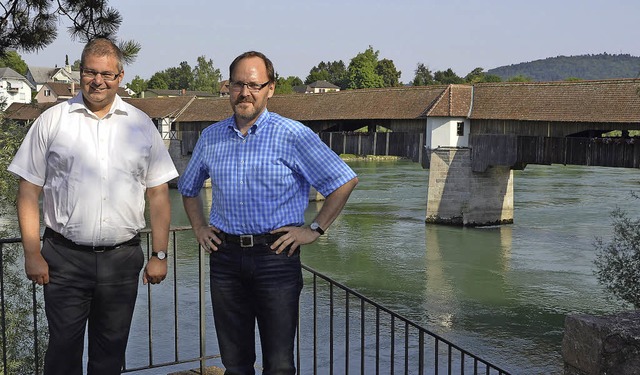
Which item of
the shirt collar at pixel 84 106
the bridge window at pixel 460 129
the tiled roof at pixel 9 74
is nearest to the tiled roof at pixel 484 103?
the bridge window at pixel 460 129

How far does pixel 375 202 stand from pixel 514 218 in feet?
17.2

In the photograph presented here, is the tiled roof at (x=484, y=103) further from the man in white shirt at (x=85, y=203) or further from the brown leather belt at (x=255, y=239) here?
the man in white shirt at (x=85, y=203)

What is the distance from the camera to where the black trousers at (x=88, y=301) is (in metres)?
2.58

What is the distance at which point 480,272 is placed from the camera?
17.3m

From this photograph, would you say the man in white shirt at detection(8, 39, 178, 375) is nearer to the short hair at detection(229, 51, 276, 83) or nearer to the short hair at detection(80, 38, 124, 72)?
the short hair at detection(80, 38, 124, 72)

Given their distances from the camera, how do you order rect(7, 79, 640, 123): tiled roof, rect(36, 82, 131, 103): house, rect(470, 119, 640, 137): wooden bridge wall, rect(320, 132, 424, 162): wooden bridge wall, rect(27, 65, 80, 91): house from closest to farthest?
rect(470, 119, 640, 137): wooden bridge wall, rect(7, 79, 640, 123): tiled roof, rect(320, 132, 424, 162): wooden bridge wall, rect(36, 82, 131, 103): house, rect(27, 65, 80, 91): house

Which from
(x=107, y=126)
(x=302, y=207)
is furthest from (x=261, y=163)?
(x=107, y=126)

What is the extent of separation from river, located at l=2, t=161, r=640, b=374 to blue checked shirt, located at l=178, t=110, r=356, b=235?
879 cm

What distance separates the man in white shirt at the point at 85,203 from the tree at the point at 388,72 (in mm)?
71844

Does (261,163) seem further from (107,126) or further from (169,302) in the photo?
(169,302)

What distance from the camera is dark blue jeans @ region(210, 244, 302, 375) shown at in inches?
100

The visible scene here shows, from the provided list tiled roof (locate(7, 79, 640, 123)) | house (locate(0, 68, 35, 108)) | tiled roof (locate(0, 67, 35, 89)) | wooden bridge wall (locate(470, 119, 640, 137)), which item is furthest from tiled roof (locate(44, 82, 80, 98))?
wooden bridge wall (locate(470, 119, 640, 137))

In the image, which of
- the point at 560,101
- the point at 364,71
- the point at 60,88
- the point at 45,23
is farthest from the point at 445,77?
the point at 45,23

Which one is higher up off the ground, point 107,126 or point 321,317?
point 107,126
